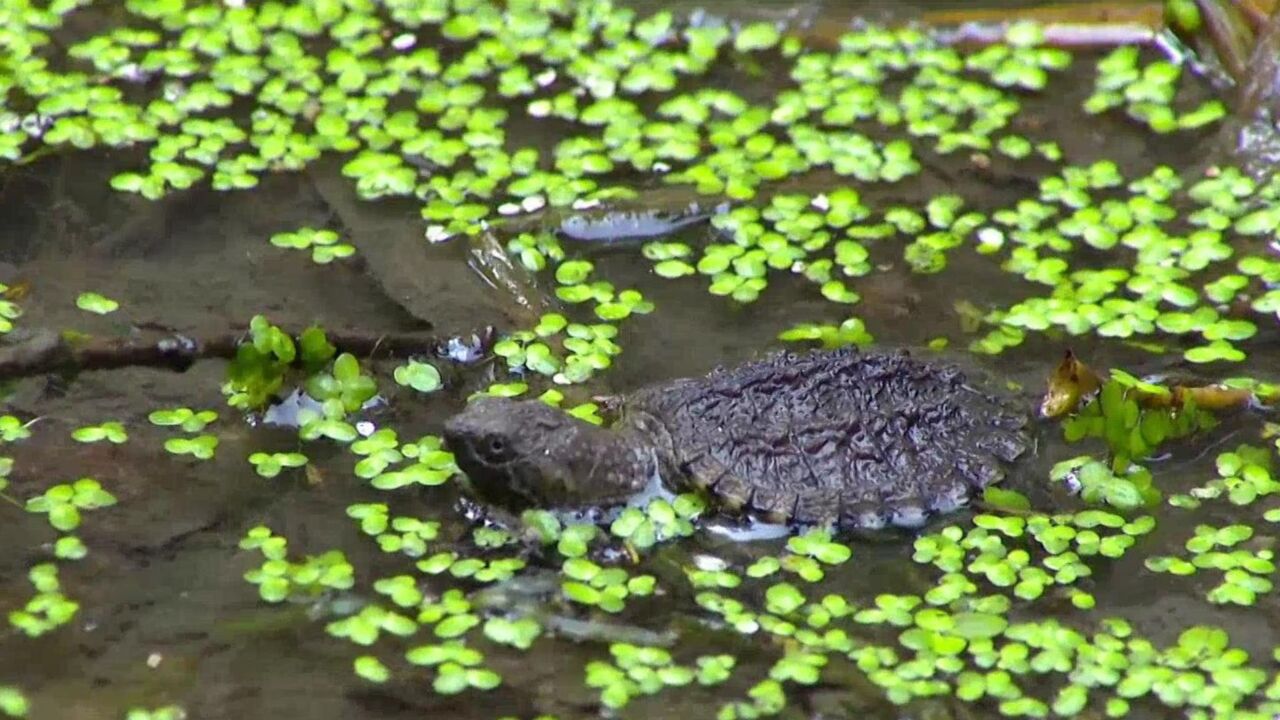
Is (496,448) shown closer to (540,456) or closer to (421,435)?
(540,456)

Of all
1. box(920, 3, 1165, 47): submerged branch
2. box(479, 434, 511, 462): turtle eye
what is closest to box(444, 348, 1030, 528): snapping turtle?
box(479, 434, 511, 462): turtle eye

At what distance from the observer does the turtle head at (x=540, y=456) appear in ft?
11.9

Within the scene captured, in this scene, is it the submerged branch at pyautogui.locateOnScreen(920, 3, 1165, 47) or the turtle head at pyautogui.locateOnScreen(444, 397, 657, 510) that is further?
the submerged branch at pyautogui.locateOnScreen(920, 3, 1165, 47)

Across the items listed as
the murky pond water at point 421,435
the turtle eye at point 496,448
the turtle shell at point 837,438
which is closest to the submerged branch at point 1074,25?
the murky pond water at point 421,435

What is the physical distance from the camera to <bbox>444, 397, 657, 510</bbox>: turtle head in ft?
11.9

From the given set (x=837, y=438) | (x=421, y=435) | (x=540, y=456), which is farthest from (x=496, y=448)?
(x=837, y=438)

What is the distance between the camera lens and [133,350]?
4.06 m

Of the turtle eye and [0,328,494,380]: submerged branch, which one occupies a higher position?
the turtle eye

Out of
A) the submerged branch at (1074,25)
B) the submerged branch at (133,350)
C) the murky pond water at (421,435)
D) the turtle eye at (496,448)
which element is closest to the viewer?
the murky pond water at (421,435)

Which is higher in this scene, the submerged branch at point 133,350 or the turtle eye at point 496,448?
the turtle eye at point 496,448

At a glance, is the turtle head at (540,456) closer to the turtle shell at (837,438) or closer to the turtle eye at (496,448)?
the turtle eye at (496,448)

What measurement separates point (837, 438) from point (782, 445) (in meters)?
0.12

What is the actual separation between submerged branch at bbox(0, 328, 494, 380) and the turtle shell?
0.76 metres

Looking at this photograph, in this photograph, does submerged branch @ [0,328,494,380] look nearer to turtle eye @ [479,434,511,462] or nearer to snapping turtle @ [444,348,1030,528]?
snapping turtle @ [444,348,1030,528]
